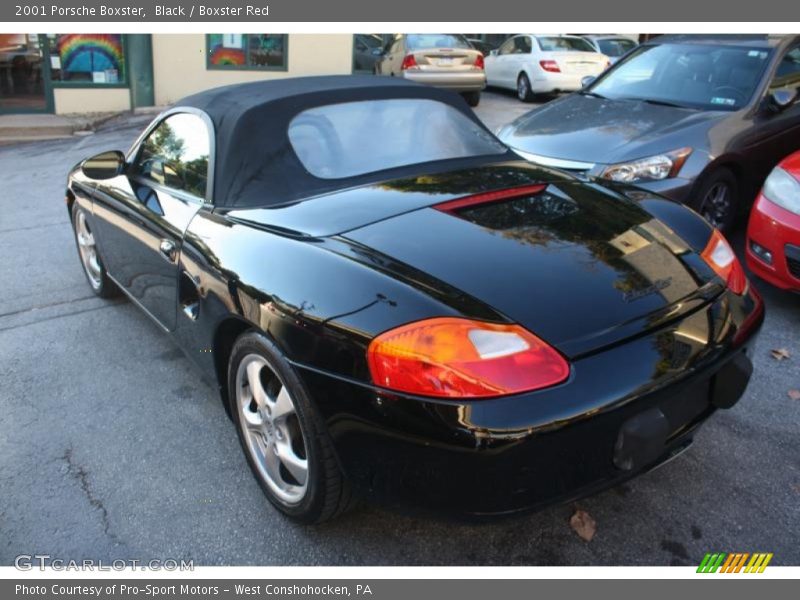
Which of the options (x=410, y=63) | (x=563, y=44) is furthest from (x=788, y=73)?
(x=563, y=44)

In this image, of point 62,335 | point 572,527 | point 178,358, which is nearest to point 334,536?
point 572,527

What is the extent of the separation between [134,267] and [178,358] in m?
0.56

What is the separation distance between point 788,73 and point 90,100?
11.3m

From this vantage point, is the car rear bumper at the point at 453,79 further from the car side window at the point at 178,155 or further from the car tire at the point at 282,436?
the car tire at the point at 282,436

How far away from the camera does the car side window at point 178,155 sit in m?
3.08

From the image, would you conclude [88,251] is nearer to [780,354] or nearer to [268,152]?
[268,152]

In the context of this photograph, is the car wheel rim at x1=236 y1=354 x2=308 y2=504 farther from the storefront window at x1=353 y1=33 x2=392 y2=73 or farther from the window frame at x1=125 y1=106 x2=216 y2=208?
the storefront window at x1=353 y1=33 x2=392 y2=73

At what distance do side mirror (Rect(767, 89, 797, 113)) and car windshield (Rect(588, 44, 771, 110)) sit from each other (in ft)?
0.51

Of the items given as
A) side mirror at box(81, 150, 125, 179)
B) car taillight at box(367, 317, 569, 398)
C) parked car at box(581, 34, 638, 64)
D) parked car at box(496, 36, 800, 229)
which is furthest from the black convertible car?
parked car at box(581, 34, 638, 64)

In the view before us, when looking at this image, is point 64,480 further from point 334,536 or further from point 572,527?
point 572,527

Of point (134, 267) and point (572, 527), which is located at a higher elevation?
point (134, 267)

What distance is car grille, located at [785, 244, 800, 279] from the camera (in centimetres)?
380

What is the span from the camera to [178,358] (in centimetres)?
382

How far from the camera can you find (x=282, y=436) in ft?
8.02
